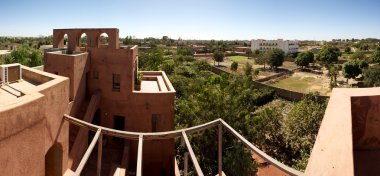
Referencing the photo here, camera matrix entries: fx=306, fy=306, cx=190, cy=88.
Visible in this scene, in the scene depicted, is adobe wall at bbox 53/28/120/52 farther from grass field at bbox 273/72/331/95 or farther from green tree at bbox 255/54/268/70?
green tree at bbox 255/54/268/70

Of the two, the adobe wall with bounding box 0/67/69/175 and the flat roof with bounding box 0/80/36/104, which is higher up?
the flat roof with bounding box 0/80/36/104

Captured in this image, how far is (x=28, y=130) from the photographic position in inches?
274

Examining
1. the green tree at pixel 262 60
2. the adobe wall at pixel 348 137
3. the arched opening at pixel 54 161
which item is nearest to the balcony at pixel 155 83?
the arched opening at pixel 54 161

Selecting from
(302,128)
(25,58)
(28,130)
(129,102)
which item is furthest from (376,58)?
(28,130)

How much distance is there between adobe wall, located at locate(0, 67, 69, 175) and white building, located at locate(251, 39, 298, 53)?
12057 cm

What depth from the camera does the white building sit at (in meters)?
122

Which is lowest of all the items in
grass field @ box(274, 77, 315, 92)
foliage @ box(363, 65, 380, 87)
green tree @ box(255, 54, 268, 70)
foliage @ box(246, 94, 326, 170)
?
foliage @ box(246, 94, 326, 170)

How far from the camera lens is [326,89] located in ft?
178

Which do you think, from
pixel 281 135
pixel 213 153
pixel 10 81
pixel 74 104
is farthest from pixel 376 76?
pixel 10 81

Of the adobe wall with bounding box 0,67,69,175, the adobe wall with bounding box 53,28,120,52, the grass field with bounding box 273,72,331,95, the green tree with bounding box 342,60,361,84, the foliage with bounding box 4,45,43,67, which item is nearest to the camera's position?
the adobe wall with bounding box 0,67,69,175

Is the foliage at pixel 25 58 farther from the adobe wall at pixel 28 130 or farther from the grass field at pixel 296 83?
the grass field at pixel 296 83

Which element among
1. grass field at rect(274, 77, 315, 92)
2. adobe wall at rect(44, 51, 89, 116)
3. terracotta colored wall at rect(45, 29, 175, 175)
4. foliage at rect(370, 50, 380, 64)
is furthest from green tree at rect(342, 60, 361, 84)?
adobe wall at rect(44, 51, 89, 116)

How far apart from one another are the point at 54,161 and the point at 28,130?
4.00 metres

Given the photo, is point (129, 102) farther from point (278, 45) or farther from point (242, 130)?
point (278, 45)
